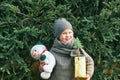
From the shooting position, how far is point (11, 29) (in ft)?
16.4

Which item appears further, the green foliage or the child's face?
the green foliage

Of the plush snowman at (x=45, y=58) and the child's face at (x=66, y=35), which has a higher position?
the child's face at (x=66, y=35)

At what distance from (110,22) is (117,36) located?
0.86 ft

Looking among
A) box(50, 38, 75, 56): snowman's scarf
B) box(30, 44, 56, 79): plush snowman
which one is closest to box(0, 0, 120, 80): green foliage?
box(30, 44, 56, 79): plush snowman

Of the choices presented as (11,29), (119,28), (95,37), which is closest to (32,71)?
(11,29)

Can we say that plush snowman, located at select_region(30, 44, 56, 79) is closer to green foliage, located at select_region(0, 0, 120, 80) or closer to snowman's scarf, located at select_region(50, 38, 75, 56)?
snowman's scarf, located at select_region(50, 38, 75, 56)

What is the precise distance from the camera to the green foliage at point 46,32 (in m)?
4.89

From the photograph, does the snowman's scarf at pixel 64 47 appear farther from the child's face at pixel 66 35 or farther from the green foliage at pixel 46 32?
the green foliage at pixel 46 32

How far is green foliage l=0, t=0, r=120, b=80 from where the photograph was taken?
4.89 m

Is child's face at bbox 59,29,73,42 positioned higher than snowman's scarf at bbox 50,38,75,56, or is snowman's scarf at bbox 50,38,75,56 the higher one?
child's face at bbox 59,29,73,42

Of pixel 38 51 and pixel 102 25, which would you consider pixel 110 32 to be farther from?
pixel 38 51

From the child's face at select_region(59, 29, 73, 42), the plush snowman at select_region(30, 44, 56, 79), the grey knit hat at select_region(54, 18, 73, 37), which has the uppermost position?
the grey knit hat at select_region(54, 18, 73, 37)

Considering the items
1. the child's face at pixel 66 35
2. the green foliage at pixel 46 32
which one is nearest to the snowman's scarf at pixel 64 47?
the child's face at pixel 66 35

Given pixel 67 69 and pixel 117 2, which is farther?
pixel 117 2
